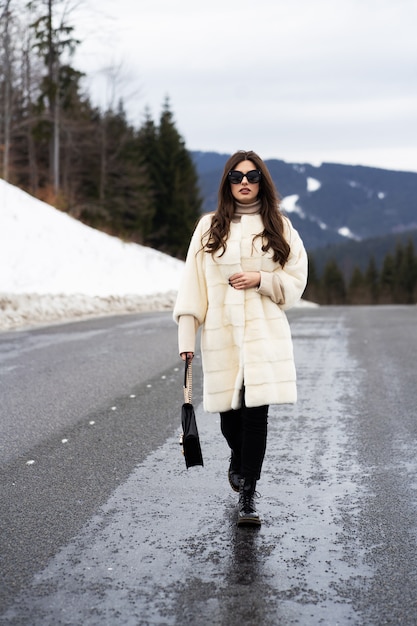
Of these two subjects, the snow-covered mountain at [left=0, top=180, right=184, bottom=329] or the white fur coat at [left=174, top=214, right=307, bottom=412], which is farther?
the snow-covered mountain at [left=0, top=180, right=184, bottom=329]

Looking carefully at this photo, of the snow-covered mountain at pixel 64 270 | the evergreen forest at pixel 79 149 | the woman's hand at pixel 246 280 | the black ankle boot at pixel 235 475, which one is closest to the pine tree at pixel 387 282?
the evergreen forest at pixel 79 149

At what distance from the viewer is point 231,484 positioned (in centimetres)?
500

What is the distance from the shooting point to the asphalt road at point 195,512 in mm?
3459

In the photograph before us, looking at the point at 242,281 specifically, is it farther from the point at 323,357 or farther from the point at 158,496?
the point at 323,357

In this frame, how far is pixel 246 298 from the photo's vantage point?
15.4 feet

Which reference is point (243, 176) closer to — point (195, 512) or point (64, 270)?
point (195, 512)

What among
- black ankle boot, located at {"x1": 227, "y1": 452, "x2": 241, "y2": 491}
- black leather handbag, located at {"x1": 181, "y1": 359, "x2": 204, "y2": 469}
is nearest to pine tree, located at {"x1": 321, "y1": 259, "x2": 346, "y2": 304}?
black ankle boot, located at {"x1": 227, "y1": 452, "x2": 241, "y2": 491}

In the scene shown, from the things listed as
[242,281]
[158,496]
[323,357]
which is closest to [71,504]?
[158,496]

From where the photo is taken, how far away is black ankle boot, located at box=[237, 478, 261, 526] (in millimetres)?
4465

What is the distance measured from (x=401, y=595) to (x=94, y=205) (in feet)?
137

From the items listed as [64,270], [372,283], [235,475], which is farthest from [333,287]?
[235,475]

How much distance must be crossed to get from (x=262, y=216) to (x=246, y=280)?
1.32ft

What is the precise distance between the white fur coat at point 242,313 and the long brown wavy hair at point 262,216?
0.14 feet

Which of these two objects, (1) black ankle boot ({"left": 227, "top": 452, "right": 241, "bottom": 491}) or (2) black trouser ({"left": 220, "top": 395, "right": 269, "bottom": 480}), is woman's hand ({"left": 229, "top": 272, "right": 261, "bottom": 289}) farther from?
(1) black ankle boot ({"left": 227, "top": 452, "right": 241, "bottom": 491})
